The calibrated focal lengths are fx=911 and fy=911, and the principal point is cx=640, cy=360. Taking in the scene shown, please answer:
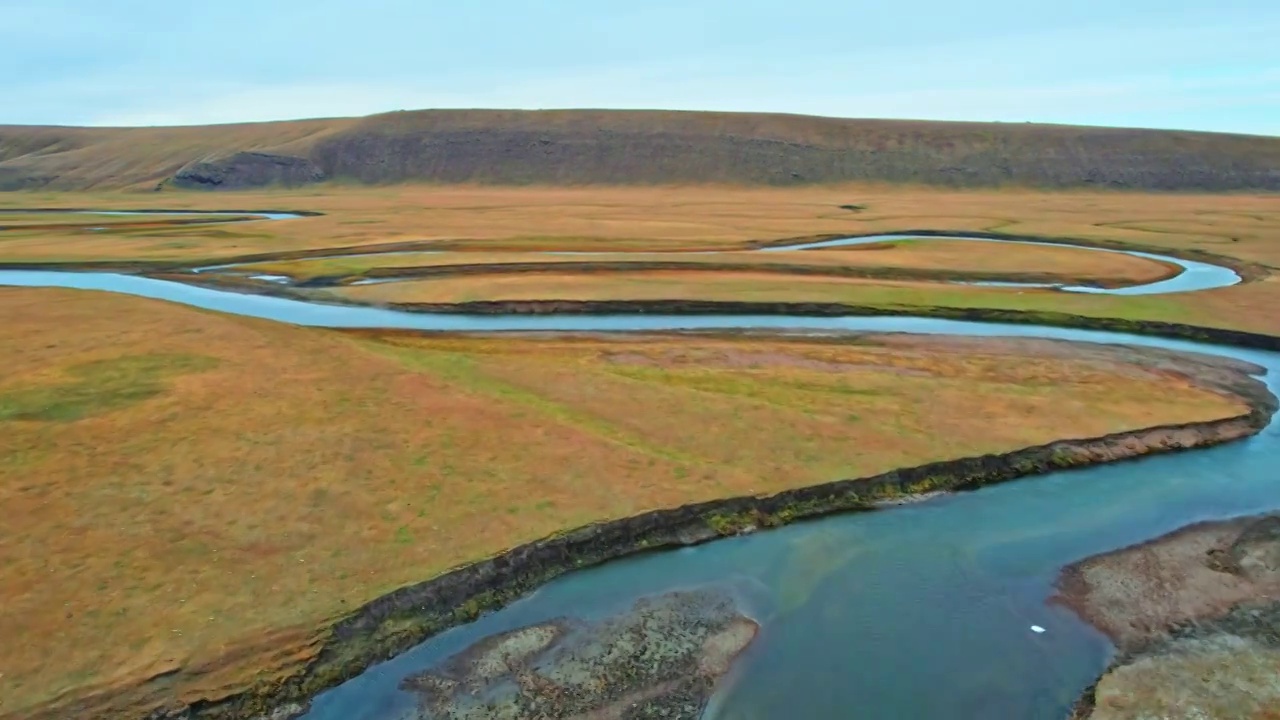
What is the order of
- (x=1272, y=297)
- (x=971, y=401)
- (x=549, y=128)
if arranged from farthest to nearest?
(x=549, y=128), (x=1272, y=297), (x=971, y=401)

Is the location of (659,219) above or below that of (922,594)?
above

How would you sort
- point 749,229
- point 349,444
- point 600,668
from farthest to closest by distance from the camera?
point 749,229 < point 349,444 < point 600,668

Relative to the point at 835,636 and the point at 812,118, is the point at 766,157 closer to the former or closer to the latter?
the point at 812,118

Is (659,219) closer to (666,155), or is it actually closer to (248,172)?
(666,155)

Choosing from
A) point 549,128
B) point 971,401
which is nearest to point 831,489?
point 971,401

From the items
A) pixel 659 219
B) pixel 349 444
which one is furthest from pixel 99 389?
pixel 659 219

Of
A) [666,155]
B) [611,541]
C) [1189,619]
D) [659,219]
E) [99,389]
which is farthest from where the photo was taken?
[666,155]

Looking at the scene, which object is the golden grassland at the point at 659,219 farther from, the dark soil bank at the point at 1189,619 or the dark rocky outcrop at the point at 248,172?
the dark soil bank at the point at 1189,619

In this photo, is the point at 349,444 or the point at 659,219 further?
the point at 659,219
